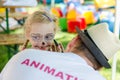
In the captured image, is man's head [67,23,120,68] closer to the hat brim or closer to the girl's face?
the hat brim

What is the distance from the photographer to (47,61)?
1265 mm

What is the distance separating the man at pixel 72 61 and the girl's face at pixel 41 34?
631 millimetres

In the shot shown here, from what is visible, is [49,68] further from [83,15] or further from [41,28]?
[83,15]

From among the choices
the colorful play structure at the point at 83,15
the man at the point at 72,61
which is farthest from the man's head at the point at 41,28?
the colorful play structure at the point at 83,15

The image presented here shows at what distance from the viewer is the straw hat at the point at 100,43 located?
1348mm

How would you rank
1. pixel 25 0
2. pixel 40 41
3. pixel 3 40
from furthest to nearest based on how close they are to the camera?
pixel 25 0 < pixel 3 40 < pixel 40 41

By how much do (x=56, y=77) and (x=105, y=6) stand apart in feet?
19.5

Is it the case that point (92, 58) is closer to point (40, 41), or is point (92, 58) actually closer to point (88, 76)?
point (88, 76)

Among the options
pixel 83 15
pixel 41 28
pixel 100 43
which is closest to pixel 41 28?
pixel 41 28

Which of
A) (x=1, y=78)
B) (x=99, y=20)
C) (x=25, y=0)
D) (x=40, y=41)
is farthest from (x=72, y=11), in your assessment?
(x=1, y=78)

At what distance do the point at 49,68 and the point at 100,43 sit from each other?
0.26m

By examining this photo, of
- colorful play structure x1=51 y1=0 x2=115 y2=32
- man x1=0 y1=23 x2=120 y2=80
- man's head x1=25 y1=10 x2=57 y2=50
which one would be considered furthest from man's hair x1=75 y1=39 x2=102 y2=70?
colorful play structure x1=51 y1=0 x2=115 y2=32

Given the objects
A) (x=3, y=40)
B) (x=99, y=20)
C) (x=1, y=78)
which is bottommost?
(x=99, y=20)

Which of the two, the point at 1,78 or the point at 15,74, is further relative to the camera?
the point at 1,78
